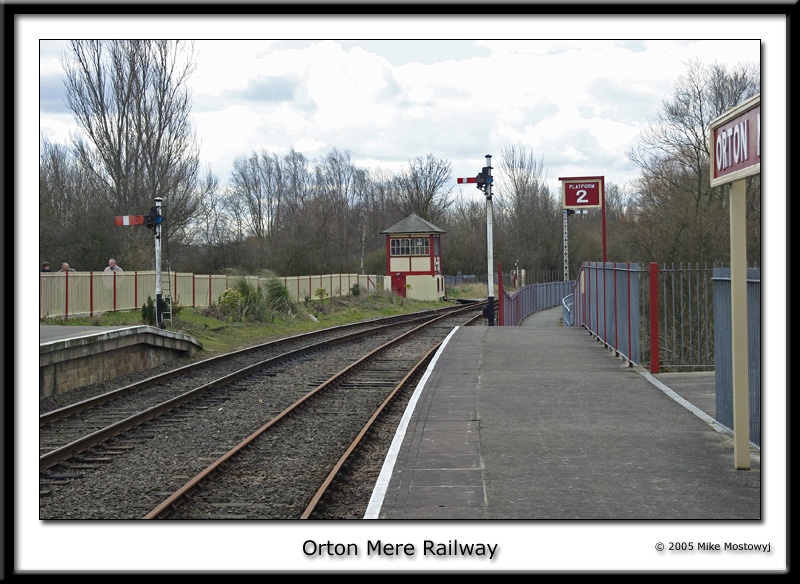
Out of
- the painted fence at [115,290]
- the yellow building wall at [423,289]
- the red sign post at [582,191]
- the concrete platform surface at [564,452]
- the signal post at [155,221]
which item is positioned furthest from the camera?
the yellow building wall at [423,289]

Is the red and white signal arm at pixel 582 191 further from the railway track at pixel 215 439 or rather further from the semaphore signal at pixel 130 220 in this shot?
the semaphore signal at pixel 130 220

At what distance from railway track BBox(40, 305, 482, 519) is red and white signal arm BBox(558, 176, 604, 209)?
35.4ft

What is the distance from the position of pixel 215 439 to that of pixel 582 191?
62.4ft

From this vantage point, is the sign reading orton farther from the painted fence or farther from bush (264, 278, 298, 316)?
bush (264, 278, 298, 316)

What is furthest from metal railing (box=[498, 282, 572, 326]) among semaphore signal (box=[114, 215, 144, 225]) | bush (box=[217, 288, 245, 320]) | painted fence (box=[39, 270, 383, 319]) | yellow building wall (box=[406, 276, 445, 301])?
semaphore signal (box=[114, 215, 144, 225])

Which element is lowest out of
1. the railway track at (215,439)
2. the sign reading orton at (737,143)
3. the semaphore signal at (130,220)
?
the railway track at (215,439)

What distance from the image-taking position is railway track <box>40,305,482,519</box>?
753 centimetres

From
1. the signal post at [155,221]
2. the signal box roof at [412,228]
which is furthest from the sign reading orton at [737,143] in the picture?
the signal box roof at [412,228]

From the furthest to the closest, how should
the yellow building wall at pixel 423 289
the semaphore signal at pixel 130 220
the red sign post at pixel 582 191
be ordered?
the yellow building wall at pixel 423 289 < the red sign post at pixel 582 191 < the semaphore signal at pixel 130 220

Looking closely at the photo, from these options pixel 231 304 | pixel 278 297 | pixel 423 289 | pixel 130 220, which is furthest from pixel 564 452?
pixel 423 289

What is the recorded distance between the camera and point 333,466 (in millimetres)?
8891

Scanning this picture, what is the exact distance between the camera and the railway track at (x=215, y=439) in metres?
7.53

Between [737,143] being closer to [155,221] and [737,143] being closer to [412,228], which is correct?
[155,221]

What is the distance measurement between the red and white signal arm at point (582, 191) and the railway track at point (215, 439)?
10.8 meters
